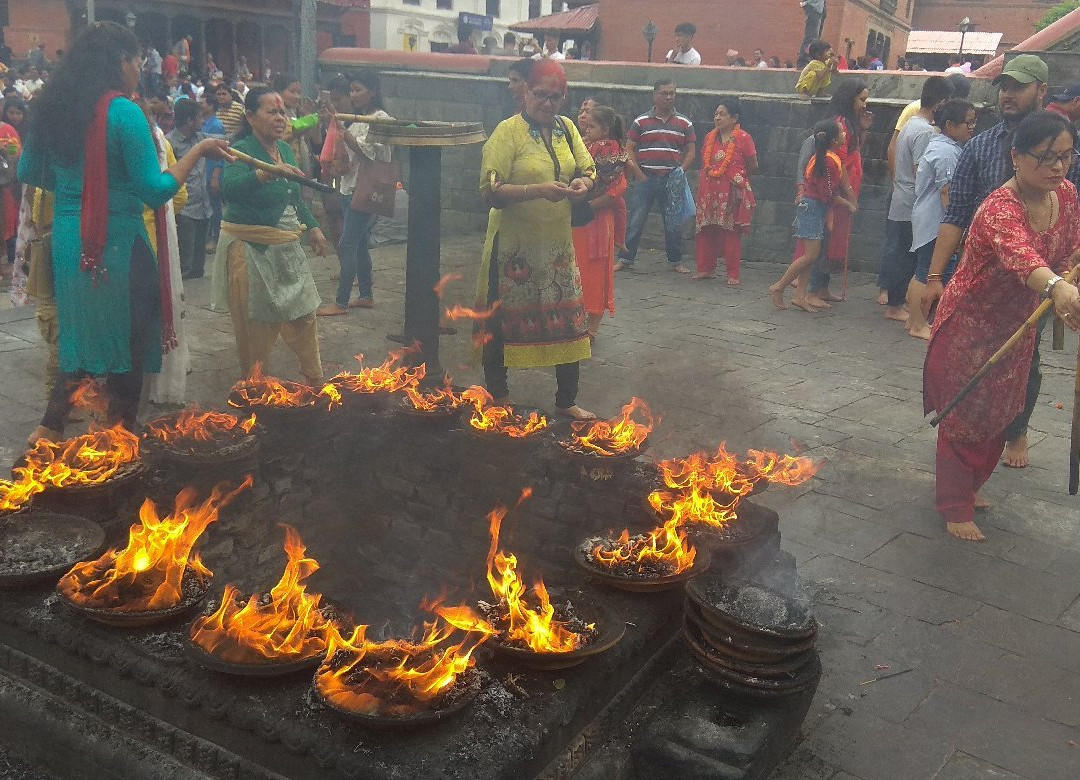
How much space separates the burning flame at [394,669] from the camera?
2836 mm

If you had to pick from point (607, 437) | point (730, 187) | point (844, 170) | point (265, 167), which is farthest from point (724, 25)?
point (607, 437)

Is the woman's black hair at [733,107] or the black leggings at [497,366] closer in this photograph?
the black leggings at [497,366]

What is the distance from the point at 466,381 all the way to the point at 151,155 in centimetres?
304

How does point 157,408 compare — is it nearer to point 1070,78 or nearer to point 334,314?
point 334,314

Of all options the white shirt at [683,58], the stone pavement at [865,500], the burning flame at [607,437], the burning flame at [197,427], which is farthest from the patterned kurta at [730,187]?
the burning flame at [197,427]

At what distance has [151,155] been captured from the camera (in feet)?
15.9

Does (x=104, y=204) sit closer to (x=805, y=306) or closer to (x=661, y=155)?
(x=805, y=306)

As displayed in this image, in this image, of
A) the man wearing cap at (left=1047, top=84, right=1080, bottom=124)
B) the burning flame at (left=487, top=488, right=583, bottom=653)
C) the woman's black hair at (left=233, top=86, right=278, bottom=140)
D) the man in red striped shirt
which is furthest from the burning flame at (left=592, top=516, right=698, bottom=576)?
the man in red striped shirt

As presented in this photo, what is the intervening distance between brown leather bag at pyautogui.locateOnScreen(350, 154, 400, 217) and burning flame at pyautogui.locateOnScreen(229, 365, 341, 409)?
3965 millimetres

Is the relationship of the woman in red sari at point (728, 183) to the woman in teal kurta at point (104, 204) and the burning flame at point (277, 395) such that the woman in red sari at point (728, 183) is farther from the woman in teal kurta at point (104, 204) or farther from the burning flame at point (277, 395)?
the woman in teal kurta at point (104, 204)

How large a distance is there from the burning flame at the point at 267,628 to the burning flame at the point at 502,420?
1.69 metres

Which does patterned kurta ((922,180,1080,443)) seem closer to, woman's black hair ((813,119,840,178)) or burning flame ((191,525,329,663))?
burning flame ((191,525,329,663))

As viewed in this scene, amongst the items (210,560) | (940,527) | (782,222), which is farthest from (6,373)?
(782,222)

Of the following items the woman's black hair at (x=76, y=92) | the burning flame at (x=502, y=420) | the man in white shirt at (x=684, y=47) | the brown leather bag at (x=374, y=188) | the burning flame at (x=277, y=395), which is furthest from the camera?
the man in white shirt at (x=684, y=47)
